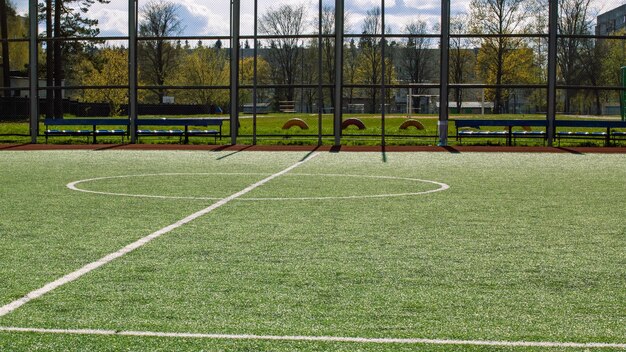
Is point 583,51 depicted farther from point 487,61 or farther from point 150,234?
point 150,234

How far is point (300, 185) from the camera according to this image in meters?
12.7

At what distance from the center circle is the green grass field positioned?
2.2 inches

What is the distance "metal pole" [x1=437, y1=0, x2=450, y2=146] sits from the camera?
26359mm

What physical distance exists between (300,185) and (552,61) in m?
16.2

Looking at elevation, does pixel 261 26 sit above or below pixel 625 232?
above

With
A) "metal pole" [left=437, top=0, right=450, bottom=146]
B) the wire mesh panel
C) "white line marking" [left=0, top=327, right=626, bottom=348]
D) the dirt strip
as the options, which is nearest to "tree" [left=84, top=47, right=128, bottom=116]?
the wire mesh panel

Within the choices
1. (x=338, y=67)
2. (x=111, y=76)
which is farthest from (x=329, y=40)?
(x=111, y=76)

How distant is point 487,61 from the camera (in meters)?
37.1

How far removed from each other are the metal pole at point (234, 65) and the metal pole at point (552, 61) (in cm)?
952

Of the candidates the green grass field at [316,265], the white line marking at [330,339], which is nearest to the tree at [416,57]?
the green grass field at [316,265]

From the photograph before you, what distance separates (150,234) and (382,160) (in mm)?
12523

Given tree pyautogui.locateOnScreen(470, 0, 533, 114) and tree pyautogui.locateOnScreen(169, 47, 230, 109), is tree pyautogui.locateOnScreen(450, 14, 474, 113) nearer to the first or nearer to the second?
tree pyautogui.locateOnScreen(470, 0, 533, 114)

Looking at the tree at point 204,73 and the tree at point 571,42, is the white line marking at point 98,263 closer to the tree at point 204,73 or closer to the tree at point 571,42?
the tree at point 571,42

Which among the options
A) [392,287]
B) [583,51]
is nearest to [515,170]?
[392,287]
